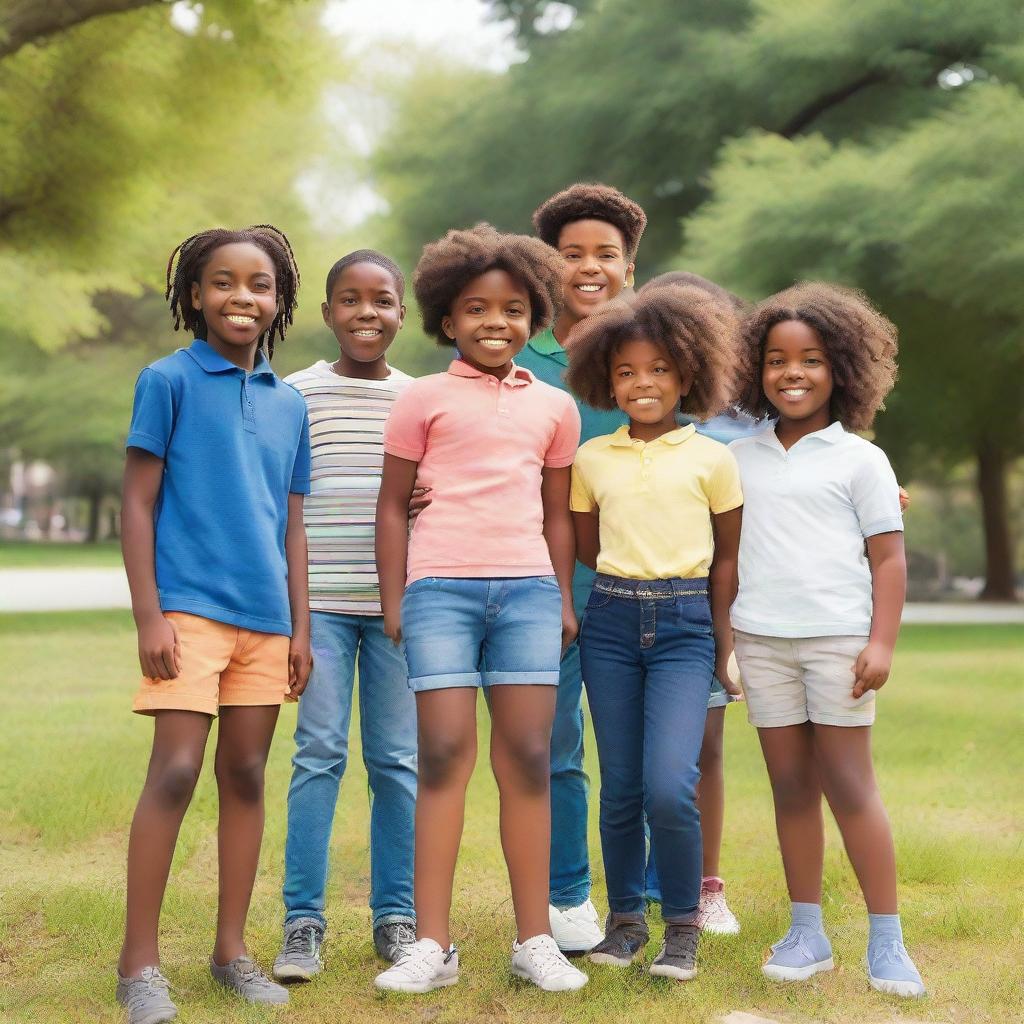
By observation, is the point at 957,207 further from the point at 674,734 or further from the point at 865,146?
the point at 674,734

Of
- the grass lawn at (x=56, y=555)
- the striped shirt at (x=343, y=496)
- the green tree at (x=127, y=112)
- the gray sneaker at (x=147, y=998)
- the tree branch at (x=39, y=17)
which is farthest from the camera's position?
the grass lawn at (x=56, y=555)

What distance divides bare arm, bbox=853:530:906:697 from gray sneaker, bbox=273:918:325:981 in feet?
4.75

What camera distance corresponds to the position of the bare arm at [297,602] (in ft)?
11.1

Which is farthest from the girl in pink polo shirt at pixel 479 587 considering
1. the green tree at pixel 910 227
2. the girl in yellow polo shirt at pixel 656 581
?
the green tree at pixel 910 227

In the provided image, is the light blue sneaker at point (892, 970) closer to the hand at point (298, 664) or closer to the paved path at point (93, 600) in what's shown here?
the hand at point (298, 664)

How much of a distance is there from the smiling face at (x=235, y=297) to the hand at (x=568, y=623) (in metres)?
0.98

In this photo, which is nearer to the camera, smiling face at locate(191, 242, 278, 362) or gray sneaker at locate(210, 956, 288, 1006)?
gray sneaker at locate(210, 956, 288, 1006)

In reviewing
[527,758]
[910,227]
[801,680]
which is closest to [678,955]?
[527,758]

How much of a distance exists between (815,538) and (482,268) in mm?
1035

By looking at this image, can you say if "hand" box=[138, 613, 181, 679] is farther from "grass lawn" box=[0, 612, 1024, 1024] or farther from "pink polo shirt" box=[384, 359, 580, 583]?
"grass lawn" box=[0, 612, 1024, 1024]

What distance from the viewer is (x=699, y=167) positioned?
1781 cm

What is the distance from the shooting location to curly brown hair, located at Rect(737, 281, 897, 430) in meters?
3.57

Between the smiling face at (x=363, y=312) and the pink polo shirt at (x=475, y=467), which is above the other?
the smiling face at (x=363, y=312)

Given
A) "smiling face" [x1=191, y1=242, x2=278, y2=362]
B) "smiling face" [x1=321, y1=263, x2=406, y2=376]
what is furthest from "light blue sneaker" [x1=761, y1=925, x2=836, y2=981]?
"smiling face" [x1=191, y1=242, x2=278, y2=362]
